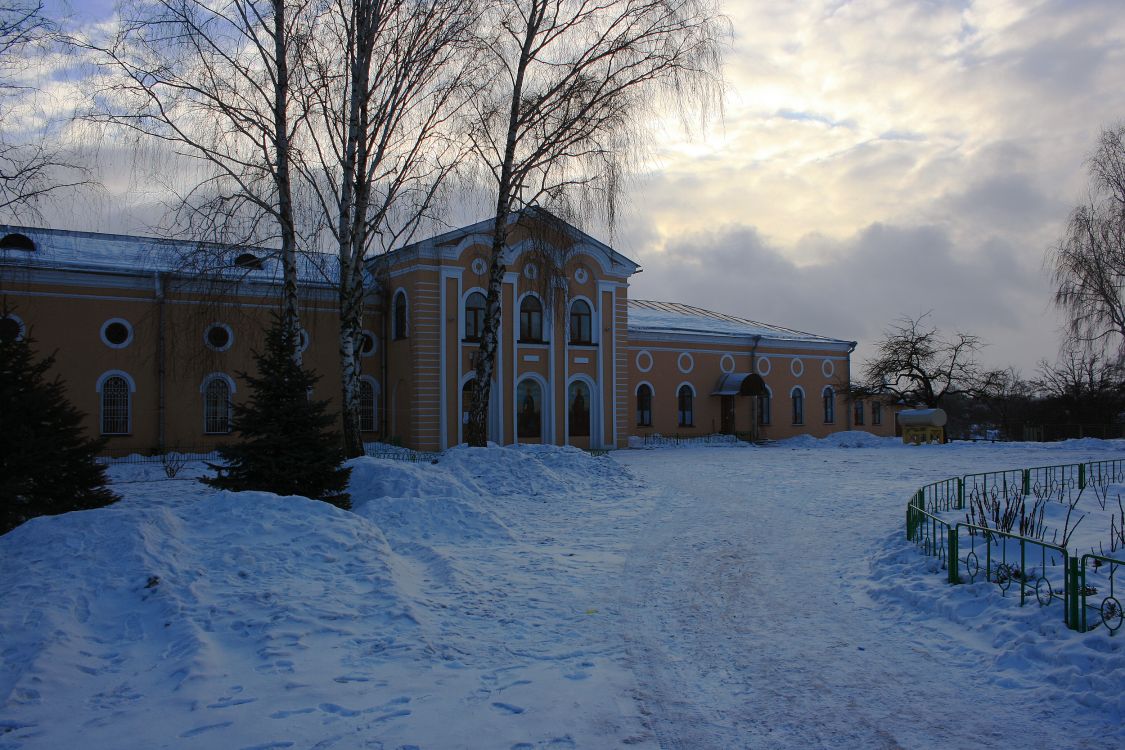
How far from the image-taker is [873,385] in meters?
39.8

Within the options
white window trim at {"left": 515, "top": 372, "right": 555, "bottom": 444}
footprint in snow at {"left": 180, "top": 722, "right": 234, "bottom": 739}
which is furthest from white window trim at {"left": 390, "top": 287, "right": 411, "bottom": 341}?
footprint in snow at {"left": 180, "top": 722, "right": 234, "bottom": 739}

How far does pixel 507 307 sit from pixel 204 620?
22.0 meters

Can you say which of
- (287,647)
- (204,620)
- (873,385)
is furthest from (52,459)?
(873,385)

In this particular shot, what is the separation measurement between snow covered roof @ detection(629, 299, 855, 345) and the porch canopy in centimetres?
233

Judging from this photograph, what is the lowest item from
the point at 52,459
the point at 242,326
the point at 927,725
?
the point at 927,725

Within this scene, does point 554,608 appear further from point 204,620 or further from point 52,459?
point 52,459

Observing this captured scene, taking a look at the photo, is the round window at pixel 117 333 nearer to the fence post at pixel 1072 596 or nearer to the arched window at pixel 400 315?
the arched window at pixel 400 315

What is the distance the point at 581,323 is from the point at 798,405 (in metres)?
15.6

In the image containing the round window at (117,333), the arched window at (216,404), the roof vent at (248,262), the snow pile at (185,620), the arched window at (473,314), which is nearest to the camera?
the snow pile at (185,620)

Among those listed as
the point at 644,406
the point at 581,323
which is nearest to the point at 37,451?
the point at 581,323

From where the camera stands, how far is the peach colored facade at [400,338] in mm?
22656

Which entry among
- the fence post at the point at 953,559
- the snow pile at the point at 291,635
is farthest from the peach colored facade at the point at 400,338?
the fence post at the point at 953,559

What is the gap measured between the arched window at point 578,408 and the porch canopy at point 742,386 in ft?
30.2

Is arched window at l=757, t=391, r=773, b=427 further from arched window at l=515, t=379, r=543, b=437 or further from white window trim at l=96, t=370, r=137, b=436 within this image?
white window trim at l=96, t=370, r=137, b=436
